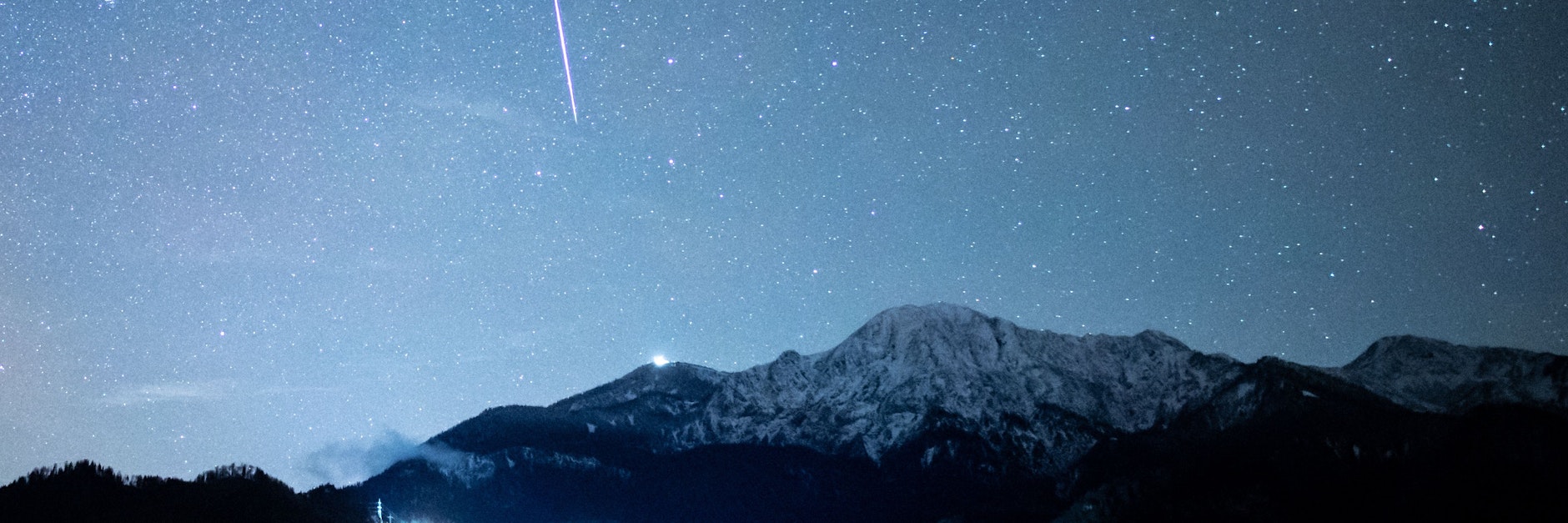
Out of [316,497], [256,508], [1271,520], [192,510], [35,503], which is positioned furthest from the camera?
[1271,520]

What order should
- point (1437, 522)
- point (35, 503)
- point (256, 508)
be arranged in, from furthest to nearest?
point (1437, 522) → point (256, 508) → point (35, 503)

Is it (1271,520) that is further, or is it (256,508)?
(1271,520)

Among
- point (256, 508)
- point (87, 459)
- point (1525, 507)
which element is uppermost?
point (87, 459)

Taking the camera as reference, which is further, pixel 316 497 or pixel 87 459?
pixel 316 497

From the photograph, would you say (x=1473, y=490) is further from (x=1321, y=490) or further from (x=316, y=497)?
Result: (x=316, y=497)

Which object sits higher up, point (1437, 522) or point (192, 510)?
point (192, 510)

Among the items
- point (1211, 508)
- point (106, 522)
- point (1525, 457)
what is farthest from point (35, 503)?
point (1525, 457)

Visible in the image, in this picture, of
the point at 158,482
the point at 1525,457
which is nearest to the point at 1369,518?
the point at 1525,457

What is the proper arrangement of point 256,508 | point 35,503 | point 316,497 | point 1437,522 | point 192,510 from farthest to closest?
1. point 1437,522
2. point 316,497
3. point 256,508
4. point 192,510
5. point 35,503

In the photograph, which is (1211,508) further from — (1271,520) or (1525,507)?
(1525,507)
